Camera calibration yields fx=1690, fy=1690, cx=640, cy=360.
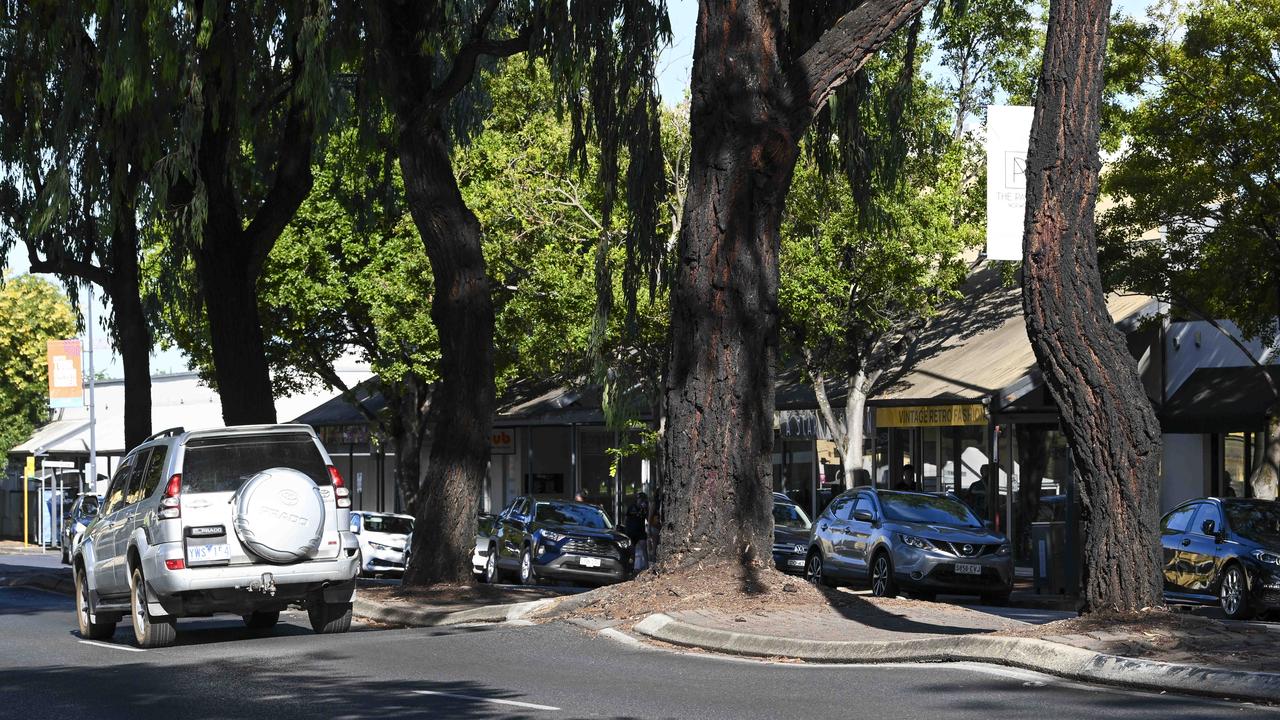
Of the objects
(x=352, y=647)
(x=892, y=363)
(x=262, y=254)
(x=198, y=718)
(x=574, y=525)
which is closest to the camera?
(x=198, y=718)

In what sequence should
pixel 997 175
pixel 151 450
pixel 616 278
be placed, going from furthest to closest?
pixel 616 278 < pixel 997 175 < pixel 151 450

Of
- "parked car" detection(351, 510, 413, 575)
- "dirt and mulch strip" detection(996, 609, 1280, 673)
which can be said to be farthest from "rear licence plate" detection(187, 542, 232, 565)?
"parked car" detection(351, 510, 413, 575)

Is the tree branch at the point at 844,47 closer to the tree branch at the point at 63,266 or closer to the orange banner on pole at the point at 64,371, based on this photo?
the tree branch at the point at 63,266

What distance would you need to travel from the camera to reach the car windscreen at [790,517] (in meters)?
30.0

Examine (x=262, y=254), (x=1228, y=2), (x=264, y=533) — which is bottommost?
(x=264, y=533)

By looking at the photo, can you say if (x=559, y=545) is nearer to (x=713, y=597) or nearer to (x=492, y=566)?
(x=492, y=566)

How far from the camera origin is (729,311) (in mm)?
15469

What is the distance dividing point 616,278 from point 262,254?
1064 centimetres

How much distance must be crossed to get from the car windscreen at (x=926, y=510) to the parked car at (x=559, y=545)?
671 centimetres

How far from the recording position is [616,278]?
32875 millimetres

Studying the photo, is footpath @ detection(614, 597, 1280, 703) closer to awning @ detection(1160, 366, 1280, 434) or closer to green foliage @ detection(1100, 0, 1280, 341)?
green foliage @ detection(1100, 0, 1280, 341)

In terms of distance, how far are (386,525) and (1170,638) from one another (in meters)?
25.3

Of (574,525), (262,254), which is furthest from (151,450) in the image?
(574,525)

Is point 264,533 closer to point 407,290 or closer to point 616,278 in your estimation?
point 616,278
